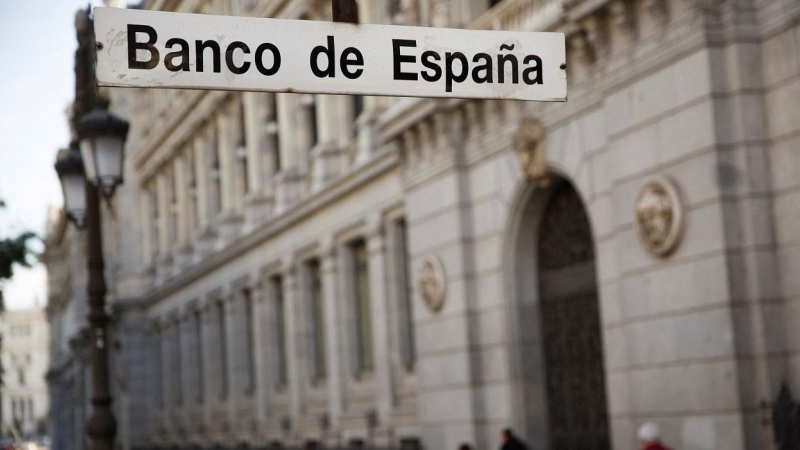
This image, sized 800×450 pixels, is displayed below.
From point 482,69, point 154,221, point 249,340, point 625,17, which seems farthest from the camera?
point 154,221

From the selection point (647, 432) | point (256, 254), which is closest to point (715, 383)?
point (647, 432)

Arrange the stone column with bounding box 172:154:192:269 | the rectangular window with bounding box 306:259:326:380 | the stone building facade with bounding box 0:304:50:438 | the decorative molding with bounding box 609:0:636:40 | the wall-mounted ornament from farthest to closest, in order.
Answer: the stone building facade with bounding box 0:304:50:438
the stone column with bounding box 172:154:192:269
the rectangular window with bounding box 306:259:326:380
the wall-mounted ornament
the decorative molding with bounding box 609:0:636:40

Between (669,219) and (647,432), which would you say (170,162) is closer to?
(669,219)

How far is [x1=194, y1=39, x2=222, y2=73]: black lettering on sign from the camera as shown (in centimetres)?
552

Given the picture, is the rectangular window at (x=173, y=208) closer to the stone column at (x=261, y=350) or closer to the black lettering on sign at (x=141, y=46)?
the stone column at (x=261, y=350)

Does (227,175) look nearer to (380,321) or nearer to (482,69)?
(380,321)

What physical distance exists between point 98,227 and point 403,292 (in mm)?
13010

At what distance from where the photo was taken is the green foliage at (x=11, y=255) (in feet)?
80.7

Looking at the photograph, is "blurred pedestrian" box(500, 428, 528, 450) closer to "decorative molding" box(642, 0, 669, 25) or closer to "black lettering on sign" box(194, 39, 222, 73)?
"decorative molding" box(642, 0, 669, 25)

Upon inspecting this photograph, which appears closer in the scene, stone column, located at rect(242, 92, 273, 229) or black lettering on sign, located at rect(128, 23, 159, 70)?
black lettering on sign, located at rect(128, 23, 159, 70)

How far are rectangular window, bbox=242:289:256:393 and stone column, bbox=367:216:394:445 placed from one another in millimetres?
10666

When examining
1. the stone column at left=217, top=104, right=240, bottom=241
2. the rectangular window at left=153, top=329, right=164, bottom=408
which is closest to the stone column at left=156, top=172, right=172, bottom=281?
the rectangular window at left=153, top=329, right=164, bottom=408

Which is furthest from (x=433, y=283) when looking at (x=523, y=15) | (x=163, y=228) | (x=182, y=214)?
(x=163, y=228)

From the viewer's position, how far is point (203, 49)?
5527 millimetres
